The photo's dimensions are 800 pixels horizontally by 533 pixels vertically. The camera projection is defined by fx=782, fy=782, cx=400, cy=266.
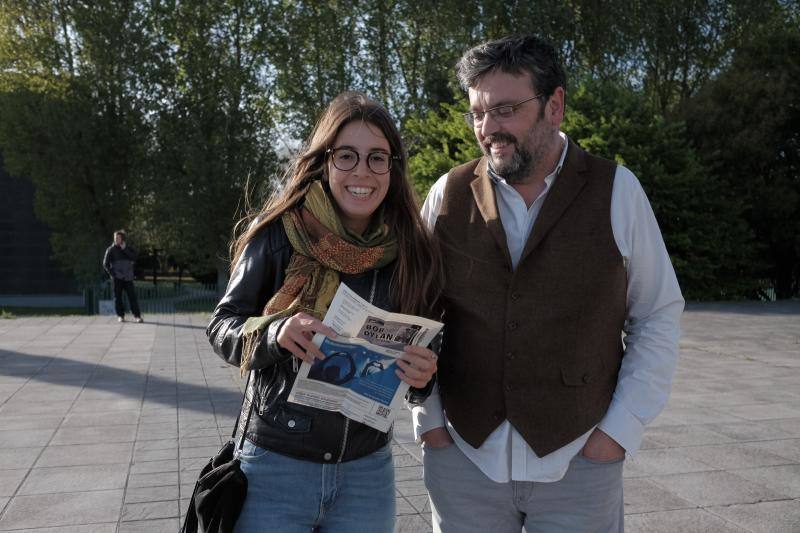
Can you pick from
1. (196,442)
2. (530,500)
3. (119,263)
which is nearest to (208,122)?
(119,263)

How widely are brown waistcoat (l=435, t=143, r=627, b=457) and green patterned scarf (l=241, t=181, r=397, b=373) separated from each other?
28 centimetres

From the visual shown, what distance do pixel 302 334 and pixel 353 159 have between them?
2.01ft

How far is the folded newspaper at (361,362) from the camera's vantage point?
215 centimetres

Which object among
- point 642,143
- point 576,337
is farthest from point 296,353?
point 642,143

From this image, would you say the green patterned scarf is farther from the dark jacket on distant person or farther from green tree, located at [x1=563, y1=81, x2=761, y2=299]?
green tree, located at [x1=563, y1=81, x2=761, y2=299]

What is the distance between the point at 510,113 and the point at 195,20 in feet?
98.9

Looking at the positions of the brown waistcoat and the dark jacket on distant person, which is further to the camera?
the dark jacket on distant person

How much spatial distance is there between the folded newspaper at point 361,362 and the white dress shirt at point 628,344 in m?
0.31

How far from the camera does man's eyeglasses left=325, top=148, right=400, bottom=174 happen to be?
7.98 ft

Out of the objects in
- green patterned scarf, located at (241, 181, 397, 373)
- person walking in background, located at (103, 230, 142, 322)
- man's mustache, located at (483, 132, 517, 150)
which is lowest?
person walking in background, located at (103, 230, 142, 322)

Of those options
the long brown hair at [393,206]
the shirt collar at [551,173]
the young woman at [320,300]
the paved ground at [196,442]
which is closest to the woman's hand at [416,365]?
the young woman at [320,300]

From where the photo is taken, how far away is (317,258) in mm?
2326

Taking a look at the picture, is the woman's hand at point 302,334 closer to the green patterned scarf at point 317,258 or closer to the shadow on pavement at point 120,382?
the green patterned scarf at point 317,258

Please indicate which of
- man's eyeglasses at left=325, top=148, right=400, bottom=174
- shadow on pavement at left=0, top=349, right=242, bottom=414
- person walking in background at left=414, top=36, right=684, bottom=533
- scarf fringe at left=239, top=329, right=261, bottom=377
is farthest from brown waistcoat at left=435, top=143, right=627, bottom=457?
shadow on pavement at left=0, top=349, right=242, bottom=414
